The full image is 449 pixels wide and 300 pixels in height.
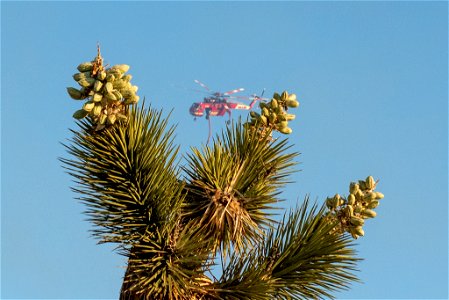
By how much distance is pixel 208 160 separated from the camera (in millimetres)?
8547

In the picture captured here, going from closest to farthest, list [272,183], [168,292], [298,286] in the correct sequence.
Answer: [168,292]
[298,286]
[272,183]

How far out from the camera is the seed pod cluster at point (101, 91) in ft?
25.1

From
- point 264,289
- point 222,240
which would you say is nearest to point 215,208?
point 222,240

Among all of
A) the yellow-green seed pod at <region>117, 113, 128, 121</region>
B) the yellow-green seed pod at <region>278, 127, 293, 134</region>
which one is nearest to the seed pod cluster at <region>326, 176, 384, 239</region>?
the yellow-green seed pod at <region>278, 127, 293, 134</region>

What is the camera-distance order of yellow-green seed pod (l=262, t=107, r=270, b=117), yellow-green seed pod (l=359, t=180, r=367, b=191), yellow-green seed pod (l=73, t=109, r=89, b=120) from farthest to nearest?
yellow-green seed pod (l=262, t=107, r=270, b=117) < yellow-green seed pod (l=359, t=180, r=367, b=191) < yellow-green seed pod (l=73, t=109, r=89, b=120)

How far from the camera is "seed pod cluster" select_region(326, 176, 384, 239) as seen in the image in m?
8.50

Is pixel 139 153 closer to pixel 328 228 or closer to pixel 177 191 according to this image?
pixel 177 191

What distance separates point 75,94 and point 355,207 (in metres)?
2.64

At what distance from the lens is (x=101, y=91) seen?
302 inches

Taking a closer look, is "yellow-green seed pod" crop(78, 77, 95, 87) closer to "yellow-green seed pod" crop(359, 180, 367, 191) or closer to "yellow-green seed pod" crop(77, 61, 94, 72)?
"yellow-green seed pod" crop(77, 61, 94, 72)

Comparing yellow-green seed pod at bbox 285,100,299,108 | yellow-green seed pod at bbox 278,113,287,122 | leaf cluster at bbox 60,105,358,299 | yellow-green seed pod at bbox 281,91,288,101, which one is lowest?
leaf cluster at bbox 60,105,358,299

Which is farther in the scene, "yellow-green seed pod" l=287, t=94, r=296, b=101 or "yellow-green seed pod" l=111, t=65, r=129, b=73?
"yellow-green seed pod" l=287, t=94, r=296, b=101

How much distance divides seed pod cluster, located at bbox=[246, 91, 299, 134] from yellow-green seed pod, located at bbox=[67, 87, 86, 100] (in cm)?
184

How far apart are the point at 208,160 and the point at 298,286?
1331 millimetres
